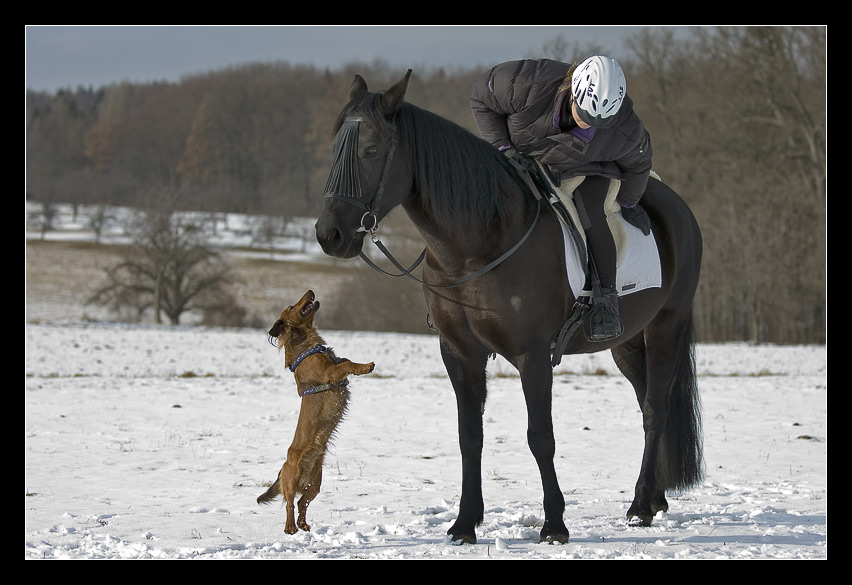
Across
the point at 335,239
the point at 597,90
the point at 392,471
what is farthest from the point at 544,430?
the point at 392,471

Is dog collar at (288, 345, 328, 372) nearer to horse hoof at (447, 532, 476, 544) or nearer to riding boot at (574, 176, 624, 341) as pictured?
horse hoof at (447, 532, 476, 544)

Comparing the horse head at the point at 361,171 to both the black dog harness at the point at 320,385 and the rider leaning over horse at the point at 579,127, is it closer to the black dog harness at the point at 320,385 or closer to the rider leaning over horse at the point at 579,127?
the black dog harness at the point at 320,385

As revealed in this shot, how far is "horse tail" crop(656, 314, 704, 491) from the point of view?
20.4 feet

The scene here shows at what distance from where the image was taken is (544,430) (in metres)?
4.89

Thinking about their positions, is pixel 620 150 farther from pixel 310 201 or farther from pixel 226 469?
pixel 310 201

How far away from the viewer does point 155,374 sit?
14.9m

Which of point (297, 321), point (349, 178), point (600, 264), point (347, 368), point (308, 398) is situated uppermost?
point (349, 178)

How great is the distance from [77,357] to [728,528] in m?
15.0

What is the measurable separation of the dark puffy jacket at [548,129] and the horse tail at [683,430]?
1546 mm

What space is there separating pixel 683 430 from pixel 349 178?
3523mm

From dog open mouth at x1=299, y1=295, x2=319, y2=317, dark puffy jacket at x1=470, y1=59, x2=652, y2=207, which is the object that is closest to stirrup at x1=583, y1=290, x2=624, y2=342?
dark puffy jacket at x1=470, y1=59, x2=652, y2=207

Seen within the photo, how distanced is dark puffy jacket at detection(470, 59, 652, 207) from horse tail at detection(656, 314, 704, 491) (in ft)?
5.07

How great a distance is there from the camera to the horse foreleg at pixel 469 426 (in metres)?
5.08

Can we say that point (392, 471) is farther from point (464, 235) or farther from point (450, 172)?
point (450, 172)
